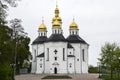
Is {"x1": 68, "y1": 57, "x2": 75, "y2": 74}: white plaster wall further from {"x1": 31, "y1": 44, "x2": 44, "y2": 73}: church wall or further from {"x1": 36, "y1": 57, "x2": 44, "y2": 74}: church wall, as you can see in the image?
{"x1": 31, "y1": 44, "x2": 44, "y2": 73}: church wall

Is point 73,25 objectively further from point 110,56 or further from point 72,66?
point 110,56

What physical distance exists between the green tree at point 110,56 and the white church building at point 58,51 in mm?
37184

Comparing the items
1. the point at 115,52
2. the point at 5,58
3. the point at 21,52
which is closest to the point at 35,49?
the point at 21,52

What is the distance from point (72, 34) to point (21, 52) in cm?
2860

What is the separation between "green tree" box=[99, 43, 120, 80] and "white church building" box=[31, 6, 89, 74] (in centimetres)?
3718

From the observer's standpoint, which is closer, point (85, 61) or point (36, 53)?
point (85, 61)

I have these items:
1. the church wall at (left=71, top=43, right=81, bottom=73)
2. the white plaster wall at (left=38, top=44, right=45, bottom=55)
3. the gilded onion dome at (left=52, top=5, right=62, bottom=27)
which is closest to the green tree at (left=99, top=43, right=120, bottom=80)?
the church wall at (left=71, top=43, right=81, bottom=73)

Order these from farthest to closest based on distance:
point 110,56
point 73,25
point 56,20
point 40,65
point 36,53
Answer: point 73,25 → point 36,53 → point 56,20 → point 40,65 → point 110,56

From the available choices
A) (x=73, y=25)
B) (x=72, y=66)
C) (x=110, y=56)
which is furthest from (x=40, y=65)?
(x=110, y=56)

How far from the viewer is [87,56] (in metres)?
105

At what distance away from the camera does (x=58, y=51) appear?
9562cm

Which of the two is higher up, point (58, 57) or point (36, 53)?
point (36, 53)

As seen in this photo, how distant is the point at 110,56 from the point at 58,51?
3984 centimetres

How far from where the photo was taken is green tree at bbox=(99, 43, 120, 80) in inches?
2182
